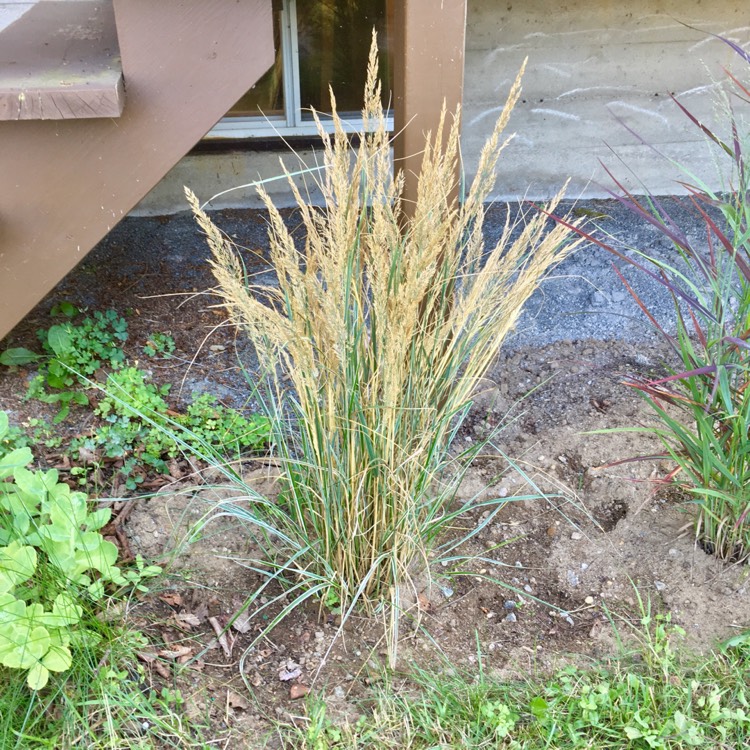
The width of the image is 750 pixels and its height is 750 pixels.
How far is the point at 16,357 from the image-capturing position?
8.59ft

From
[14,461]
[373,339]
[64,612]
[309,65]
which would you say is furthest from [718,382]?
[309,65]

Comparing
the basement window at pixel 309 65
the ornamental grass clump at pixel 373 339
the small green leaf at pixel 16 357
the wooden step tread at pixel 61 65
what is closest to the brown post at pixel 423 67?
the ornamental grass clump at pixel 373 339

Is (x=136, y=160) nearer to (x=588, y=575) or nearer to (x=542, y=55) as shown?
(x=588, y=575)

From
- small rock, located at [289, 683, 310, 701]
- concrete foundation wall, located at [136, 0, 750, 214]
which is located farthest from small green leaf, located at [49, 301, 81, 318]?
small rock, located at [289, 683, 310, 701]

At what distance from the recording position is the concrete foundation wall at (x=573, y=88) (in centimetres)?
388

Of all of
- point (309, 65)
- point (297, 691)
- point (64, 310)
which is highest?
point (309, 65)

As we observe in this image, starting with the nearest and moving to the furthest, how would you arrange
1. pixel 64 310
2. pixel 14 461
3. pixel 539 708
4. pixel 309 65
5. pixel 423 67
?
1. pixel 539 708
2. pixel 14 461
3. pixel 423 67
4. pixel 64 310
5. pixel 309 65

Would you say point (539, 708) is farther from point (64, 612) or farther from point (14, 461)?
point (14, 461)

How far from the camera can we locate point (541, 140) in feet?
13.7

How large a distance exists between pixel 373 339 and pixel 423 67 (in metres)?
0.84

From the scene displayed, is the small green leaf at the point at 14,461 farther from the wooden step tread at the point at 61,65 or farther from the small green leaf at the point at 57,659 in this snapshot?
the wooden step tread at the point at 61,65

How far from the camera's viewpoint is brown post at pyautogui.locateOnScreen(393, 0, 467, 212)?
196 centimetres

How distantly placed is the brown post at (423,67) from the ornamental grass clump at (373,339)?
1.12 ft

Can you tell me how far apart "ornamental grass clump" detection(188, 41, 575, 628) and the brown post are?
341 mm
